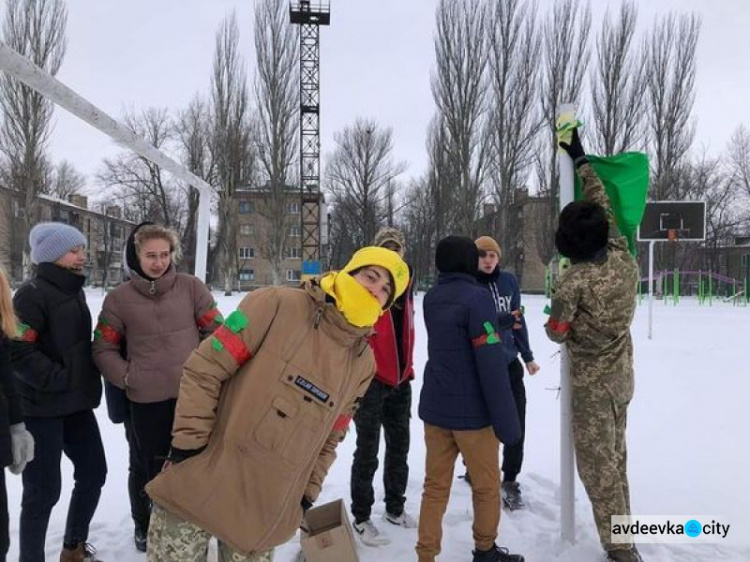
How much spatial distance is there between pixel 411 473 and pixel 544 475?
1.03 metres

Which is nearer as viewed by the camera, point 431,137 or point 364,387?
point 364,387

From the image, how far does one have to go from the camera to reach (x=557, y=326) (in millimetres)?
2789

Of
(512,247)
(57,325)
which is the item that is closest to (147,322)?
(57,325)

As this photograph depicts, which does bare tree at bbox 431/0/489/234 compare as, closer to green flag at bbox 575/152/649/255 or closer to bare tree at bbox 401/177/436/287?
bare tree at bbox 401/177/436/287

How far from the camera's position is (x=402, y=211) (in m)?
43.6

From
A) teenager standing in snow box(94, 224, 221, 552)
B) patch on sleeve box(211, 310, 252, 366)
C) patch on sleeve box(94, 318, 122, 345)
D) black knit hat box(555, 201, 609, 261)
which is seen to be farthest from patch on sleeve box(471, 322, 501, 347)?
patch on sleeve box(94, 318, 122, 345)

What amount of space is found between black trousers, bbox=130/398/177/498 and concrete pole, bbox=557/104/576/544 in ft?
7.13

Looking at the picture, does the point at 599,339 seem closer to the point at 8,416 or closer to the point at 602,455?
the point at 602,455

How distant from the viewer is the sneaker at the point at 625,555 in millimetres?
2719

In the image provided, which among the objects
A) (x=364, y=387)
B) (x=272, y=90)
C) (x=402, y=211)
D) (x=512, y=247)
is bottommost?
(x=364, y=387)

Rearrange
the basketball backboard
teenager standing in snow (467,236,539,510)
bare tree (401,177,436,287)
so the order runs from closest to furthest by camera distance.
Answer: teenager standing in snow (467,236,539,510), the basketball backboard, bare tree (401,177,436,287)

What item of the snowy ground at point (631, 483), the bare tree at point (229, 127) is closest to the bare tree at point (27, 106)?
the bare tree at point (229, 127)

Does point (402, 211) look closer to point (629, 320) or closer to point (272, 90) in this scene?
point (272, 90)

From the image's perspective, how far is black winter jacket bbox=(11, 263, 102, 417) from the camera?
2420mm
